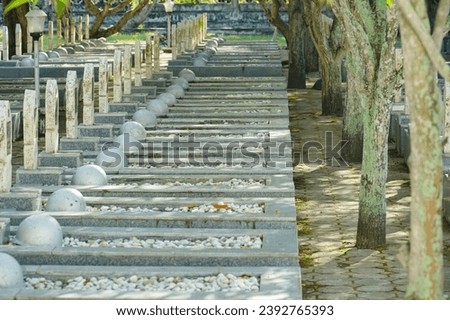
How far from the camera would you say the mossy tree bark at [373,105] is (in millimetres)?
12156

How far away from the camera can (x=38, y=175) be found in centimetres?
1341

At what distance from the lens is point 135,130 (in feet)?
54.5

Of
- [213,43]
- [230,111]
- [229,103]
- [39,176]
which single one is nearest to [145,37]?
[213,43]

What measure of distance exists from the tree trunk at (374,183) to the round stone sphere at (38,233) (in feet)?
10.9

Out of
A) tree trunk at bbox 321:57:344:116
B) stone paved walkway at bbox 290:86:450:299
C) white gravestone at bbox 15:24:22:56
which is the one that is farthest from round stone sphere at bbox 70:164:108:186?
white gravestone at bbox 15:24:22:56

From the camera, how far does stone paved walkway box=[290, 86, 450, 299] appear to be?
10.7 metres

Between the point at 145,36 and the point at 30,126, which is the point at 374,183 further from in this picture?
the point at 145,36

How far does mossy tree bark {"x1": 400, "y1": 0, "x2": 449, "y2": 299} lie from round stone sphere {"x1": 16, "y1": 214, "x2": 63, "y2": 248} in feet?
14.5

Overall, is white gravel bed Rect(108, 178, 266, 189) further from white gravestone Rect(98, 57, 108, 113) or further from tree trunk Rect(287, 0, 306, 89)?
tree trunk Rect(287, 0, 306, 89)

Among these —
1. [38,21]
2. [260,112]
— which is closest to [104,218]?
[260,112]

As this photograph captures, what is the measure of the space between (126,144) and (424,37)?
968 cm

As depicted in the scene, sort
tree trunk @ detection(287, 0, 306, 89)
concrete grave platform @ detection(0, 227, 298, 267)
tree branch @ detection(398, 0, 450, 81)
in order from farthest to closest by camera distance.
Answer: tree trunk @ detection(287, 0, 306, 89) → concrete grave platform @ detection(0, 227, 298, 267) → tree branch @ detection(398, 0, 450, 81)
